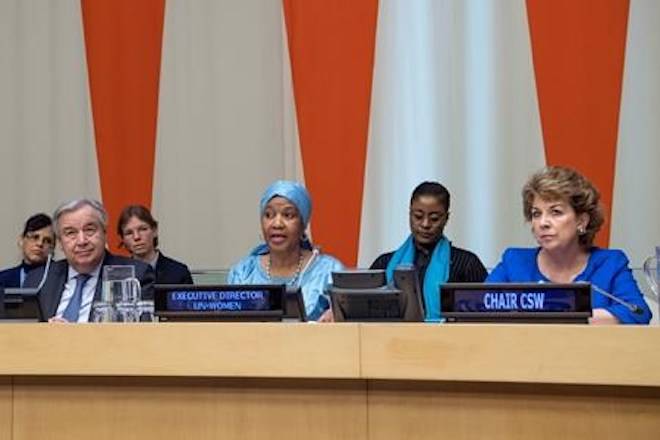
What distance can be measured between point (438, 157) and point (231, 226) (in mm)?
911

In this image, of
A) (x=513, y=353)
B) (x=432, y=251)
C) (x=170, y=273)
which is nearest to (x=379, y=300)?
(x=513, y=353)

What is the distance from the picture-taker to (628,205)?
4012 mm

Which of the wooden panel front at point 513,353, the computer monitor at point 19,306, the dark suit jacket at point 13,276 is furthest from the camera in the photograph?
the dark suit jacket at point 13,276

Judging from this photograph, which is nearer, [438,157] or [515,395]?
[515,395]

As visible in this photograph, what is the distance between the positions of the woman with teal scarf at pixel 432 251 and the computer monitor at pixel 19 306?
4.08 feet

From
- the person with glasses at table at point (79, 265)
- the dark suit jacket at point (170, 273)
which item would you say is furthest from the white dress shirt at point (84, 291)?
the dark suit jacket at point (170, 273)

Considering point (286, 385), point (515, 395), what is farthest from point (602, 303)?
point (286, 385)

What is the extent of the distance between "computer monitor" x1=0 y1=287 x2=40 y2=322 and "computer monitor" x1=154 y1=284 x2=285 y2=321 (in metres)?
0.32

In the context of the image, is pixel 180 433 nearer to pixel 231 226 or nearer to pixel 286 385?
pixel 286 385

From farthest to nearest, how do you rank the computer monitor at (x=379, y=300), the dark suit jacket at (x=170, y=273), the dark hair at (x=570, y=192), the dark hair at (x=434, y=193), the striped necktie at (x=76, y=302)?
the dark suit jacket at (x=170, y=273), the dark hair at (x=434, y=193), the striped necktie at (x=76, y=302), the dark hair at (x=570, y=192), the computer monitor at (x=379, y=300)

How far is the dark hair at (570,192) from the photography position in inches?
105

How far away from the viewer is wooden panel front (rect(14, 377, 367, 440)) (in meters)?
2.00

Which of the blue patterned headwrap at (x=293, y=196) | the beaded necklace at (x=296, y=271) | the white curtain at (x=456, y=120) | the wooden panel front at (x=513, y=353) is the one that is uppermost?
the white curtain at (x=456, y=120)

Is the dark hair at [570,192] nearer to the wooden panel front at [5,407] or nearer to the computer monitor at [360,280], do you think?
the computer monitor at [360,280]
